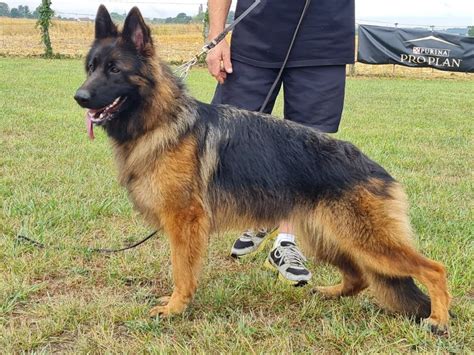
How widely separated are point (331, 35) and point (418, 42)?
20857mm

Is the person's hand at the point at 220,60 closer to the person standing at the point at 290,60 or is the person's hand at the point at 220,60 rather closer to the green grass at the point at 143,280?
the person standing at the point at 290,60

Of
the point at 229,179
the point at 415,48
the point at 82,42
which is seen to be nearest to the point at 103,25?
the point at 229,179

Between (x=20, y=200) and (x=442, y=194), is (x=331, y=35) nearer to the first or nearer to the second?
(x=442, y=194)

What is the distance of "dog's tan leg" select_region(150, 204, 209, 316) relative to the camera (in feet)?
9.91

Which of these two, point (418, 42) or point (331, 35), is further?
point (418, 42)

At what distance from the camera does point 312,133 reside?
126 inches

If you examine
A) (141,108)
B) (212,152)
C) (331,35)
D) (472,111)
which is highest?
(331,35)

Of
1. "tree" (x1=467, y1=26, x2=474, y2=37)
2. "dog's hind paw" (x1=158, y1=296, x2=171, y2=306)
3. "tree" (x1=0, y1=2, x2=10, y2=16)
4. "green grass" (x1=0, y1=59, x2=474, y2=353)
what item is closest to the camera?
"green grass" (x1=0, y1=59, x2=474, y2=353)

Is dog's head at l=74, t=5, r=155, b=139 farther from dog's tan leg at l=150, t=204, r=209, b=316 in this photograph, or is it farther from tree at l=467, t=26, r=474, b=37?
tree at l=467, t=26, r=474, b=37

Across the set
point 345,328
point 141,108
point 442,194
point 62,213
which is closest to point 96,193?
point 62,213

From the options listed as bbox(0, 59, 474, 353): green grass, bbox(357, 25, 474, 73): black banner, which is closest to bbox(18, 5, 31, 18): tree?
bbox(357, 25, 474, 73): black banner

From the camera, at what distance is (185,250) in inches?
120

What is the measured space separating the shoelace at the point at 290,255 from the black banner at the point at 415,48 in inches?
776

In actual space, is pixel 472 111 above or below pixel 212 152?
below
